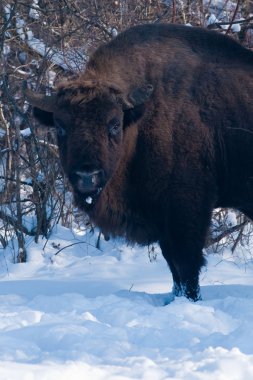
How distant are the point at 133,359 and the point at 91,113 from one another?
2.68m

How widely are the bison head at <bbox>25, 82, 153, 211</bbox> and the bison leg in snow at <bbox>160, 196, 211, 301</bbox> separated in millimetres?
712

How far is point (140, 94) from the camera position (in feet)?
21.6

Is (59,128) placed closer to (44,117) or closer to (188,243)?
(44,117)

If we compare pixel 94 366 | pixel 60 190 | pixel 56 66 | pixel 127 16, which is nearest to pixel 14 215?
pixel 60 190

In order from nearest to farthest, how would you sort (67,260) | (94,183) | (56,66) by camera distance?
(94,183)
(67,260)
(56,66)

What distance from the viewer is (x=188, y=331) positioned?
475 cm

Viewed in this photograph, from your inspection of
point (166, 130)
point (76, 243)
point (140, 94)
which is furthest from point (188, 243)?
point (76, 243)

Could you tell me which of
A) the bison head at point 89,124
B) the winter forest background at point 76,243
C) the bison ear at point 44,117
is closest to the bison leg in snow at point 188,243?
the winter forest background at point 76,243

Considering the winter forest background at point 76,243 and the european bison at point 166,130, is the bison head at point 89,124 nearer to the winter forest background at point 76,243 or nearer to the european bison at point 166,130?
the european bison at point 166,130

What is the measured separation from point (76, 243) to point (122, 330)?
14.4 feet

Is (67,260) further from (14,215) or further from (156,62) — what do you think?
(156,62)

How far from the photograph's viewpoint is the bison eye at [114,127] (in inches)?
254

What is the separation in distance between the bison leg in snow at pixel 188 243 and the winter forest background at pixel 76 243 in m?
0.16

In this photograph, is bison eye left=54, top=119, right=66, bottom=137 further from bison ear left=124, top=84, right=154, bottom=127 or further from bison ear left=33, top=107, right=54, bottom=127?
bison ear left=124, top=84, right=154, bottom=127
